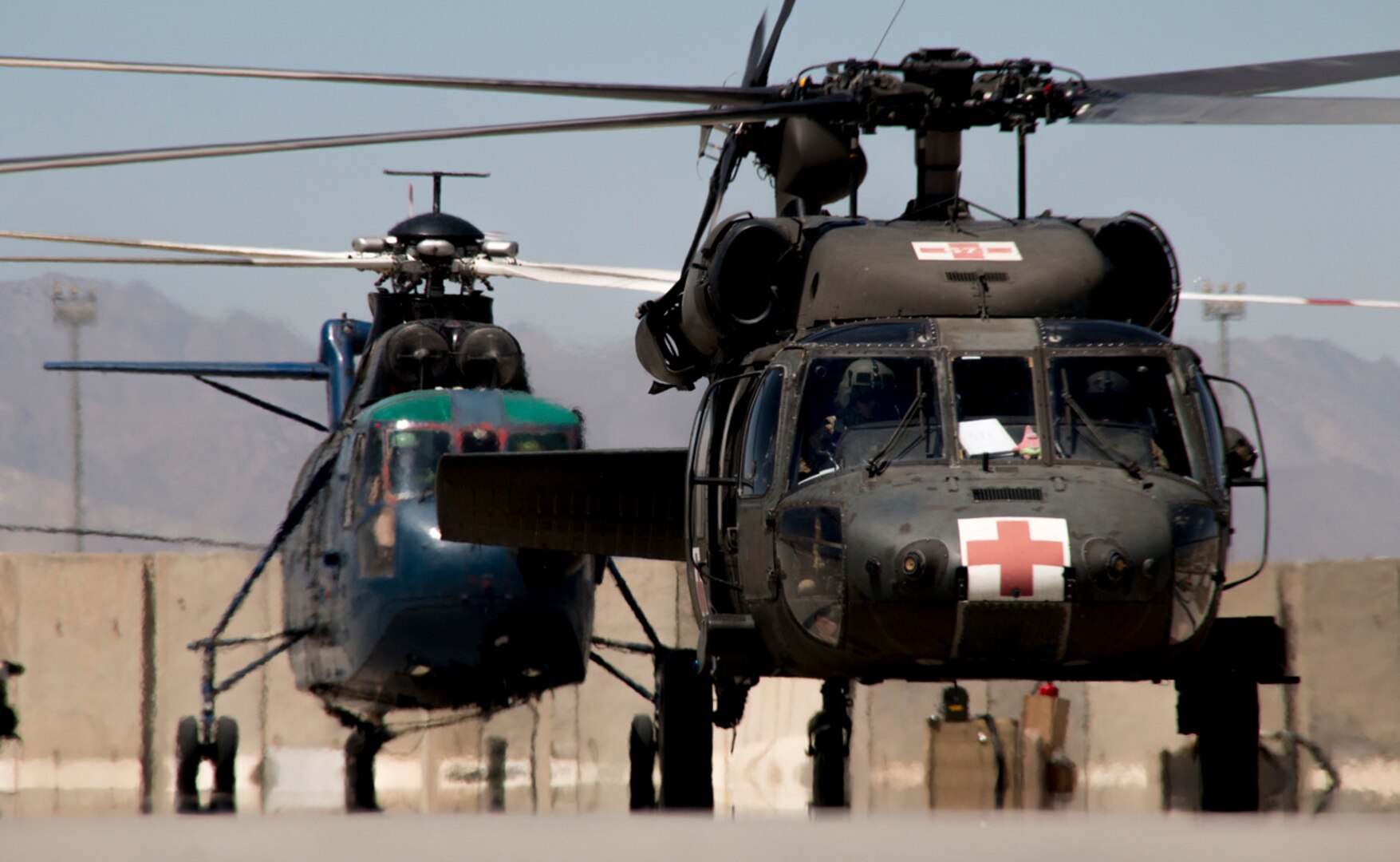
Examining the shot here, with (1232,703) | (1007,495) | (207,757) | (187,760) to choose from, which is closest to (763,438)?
(1007,495)

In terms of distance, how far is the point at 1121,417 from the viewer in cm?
849

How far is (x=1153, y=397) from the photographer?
8.57 meters

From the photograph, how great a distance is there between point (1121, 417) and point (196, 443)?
145235 mm

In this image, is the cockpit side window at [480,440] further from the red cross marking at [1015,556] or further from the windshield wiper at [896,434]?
the red cross marking at [1015,556]

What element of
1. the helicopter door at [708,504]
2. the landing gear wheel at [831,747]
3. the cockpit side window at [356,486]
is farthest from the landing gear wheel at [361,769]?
the helicopter door at [708,504]

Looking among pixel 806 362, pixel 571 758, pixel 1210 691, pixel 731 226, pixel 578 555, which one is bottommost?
pixel 571 758

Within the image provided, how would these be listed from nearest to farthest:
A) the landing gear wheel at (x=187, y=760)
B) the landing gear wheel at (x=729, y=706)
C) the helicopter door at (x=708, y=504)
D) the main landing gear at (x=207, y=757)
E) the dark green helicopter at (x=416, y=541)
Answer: the helicopter door at (x=708, y=504), the landing gear wheel at (x=729, y=706), the dark green helicopter at (x=416, y=541), the main landing gear at (x=207, y=757), the landing gear wheel at (x=187, y=760)

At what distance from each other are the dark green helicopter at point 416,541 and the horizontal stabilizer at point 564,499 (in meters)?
0.86

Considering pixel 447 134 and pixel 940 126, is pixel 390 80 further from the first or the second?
pixel 940 126

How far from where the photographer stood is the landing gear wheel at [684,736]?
10.7 meters

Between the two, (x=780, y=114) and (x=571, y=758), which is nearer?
(x=780, y=114)

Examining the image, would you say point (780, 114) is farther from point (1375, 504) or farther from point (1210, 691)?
point (1375, 504)

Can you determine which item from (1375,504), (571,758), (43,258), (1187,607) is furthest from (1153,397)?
(1375,504)

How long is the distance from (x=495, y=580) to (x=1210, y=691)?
5.12 m
